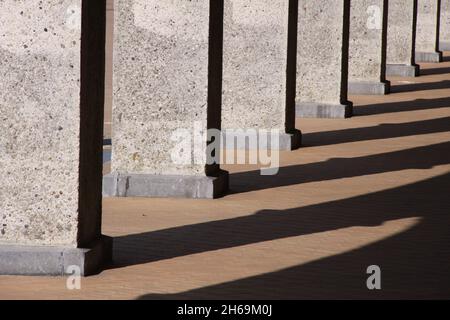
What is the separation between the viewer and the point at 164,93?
13680 millimetres

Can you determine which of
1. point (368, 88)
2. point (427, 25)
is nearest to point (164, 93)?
point (368, 88)

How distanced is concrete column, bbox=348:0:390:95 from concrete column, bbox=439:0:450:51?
1679 cm

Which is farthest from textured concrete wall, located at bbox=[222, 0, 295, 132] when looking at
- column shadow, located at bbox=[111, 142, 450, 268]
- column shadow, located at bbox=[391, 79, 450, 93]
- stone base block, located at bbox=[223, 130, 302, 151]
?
column shadow, located at bbox=[391, 79, 450, 93]

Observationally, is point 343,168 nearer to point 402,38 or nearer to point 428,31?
point 402,38

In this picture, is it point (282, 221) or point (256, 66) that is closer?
point (282, 221)

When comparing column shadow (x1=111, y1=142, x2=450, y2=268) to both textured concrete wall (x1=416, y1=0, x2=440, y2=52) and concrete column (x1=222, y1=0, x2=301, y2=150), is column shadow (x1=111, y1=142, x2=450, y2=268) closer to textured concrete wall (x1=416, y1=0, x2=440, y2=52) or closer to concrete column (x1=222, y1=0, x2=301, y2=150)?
concrete column (x1=222, y1=0, x2=301, y2=150)

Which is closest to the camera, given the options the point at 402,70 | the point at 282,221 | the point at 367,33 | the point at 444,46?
the point at 282,221

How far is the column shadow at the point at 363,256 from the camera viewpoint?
898cm

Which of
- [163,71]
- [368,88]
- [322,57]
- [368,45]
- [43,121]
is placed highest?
[368,45]

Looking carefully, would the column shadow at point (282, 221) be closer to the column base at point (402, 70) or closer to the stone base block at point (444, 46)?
the column base at point (402, 70)

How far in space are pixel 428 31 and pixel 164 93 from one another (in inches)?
999

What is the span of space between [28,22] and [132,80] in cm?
422

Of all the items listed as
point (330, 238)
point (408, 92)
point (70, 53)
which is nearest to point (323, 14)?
point (408, 92)

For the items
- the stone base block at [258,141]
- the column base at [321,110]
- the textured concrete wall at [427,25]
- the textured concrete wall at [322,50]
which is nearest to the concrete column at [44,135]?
the stone base block at [258,141]
